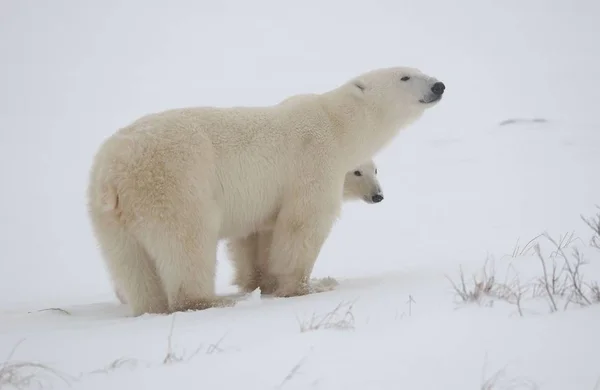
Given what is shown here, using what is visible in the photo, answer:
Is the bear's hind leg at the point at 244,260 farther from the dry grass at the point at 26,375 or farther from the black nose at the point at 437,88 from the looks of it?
the dry grass at the point at 26,375

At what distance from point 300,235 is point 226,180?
27.7 inches

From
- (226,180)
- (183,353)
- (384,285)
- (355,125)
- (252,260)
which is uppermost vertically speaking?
(355,125)

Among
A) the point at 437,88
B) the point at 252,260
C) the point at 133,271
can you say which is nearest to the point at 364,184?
the point at 437,88

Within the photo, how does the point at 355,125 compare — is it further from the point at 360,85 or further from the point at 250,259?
the point at 250,259

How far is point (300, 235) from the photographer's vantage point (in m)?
4.22

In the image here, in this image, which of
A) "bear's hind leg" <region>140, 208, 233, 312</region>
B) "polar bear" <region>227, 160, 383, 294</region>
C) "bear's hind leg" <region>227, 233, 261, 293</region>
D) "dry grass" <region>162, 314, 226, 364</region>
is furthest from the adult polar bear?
"dry grass" <region>162, 314, 226, 364</region>

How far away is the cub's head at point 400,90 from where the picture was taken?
4.77 metres

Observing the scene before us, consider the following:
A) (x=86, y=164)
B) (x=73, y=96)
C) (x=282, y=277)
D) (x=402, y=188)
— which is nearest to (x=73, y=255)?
(x=282, y=277)

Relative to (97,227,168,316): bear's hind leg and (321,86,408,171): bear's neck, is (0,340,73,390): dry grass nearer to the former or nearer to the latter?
Result: (97,227,168,316): bear's hind leg

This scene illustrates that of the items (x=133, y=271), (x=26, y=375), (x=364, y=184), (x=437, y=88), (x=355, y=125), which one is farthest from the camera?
(x=364, y=184)

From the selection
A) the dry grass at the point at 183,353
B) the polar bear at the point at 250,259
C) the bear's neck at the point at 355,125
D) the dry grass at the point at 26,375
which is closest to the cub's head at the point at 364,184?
the bear's neck at the point at 355,125

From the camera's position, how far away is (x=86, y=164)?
53.4 feet

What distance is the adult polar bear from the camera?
3457mm

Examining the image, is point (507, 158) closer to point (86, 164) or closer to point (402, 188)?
point (402, 188)
